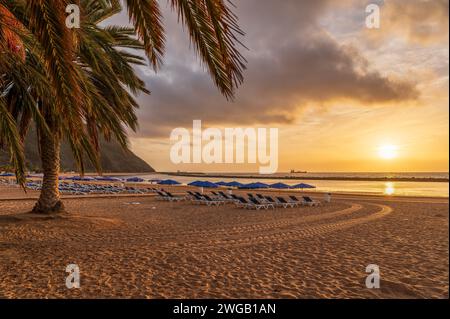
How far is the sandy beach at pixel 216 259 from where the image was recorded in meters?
4.68

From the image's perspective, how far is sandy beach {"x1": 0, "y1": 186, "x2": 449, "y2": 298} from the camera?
15.3 feet

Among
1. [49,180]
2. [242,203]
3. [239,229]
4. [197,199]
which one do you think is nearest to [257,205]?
[242,203]

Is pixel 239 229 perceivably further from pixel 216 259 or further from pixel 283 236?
pixel 216 259

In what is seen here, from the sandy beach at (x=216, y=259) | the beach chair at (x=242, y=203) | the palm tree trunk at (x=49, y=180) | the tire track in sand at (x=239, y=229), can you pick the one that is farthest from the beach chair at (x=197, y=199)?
the palm tree trunk at (x=49, y=180)

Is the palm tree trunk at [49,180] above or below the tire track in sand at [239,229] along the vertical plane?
above

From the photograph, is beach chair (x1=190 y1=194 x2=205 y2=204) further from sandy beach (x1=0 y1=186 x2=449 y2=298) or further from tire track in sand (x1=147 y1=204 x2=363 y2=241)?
sandy beach (x1=0 y1=186 x2=449 y2=298)

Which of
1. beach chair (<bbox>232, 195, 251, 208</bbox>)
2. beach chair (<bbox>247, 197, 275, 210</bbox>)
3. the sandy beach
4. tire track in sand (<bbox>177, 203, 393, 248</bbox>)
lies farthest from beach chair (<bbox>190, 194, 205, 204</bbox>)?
tire track in sand (<bbox>177, 203, 393, 248</bbox>)

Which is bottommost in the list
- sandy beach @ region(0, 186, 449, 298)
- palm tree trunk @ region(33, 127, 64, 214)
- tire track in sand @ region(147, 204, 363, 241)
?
tire track in sand @ region(147, 204, 363, 241)

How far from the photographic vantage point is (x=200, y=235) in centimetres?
898

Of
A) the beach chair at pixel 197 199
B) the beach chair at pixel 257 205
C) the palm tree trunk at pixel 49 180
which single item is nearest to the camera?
the palm tree trunk at pixel 49 180

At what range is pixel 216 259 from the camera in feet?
21.0

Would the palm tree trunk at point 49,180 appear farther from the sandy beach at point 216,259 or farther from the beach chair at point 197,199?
the beach chair at point 197,199
